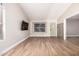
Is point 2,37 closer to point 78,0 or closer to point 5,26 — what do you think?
point 5,26

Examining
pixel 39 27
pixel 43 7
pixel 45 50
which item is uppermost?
pixel 43 7

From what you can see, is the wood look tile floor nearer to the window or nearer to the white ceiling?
the white ceiling

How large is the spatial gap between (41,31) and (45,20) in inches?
58.5

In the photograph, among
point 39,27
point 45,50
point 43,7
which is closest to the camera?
point 45,50

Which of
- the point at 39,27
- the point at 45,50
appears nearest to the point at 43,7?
the point at 45,50

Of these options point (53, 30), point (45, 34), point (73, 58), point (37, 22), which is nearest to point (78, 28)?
point (53, 30)

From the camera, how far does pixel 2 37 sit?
4.74 meters

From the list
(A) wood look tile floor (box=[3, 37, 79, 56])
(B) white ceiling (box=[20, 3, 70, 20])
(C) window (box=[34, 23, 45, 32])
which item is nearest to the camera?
(A) wood look tile floor (box=[3, 37, 79, 56])

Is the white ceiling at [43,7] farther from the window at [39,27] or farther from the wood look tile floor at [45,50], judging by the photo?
the window at [39,27]

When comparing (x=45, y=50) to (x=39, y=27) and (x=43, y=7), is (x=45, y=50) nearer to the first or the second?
(x=43, y=7)

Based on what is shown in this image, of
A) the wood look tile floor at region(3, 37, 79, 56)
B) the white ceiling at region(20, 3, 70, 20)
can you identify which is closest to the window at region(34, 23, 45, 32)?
Answer: the white ceiling at region(20, 3, 70, 20)

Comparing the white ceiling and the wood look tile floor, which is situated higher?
the white ceiling

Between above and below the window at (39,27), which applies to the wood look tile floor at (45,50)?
below

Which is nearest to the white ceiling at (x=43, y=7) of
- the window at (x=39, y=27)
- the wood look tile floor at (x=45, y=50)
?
the wood look tile floor at (x=45, y=50)
